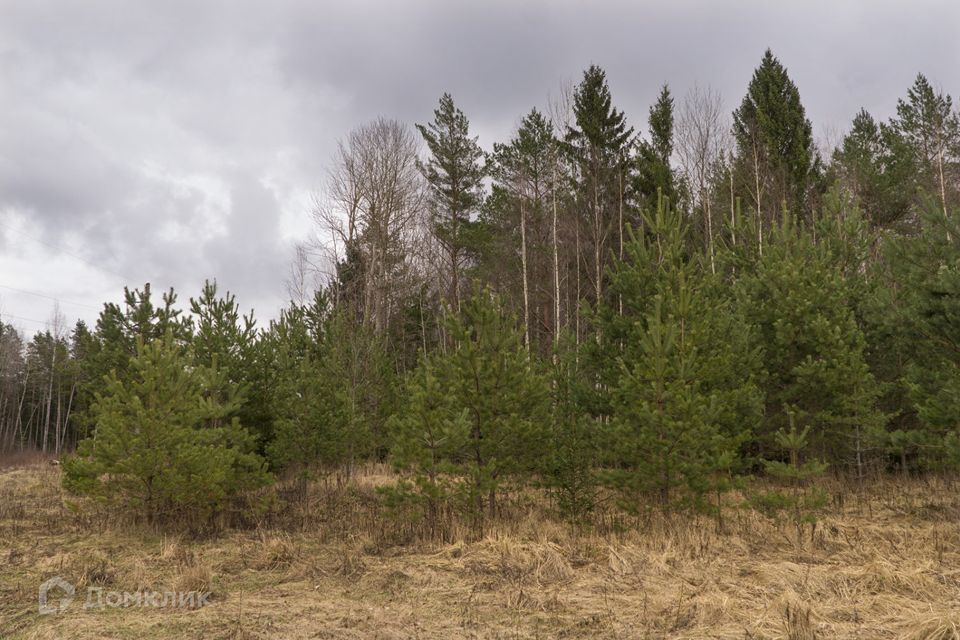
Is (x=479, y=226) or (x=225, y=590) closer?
(x=225, y=590)

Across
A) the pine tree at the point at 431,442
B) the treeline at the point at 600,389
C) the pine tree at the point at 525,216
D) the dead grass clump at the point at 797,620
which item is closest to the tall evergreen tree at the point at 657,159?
the treeline at the point at 600,389

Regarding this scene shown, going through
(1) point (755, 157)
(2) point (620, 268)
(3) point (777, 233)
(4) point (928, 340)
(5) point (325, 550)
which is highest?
(1) point (755, 157)

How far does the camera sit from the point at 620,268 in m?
11.0

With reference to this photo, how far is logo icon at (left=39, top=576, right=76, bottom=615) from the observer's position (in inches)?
245

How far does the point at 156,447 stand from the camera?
9.77 m

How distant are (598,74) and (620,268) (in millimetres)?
15129

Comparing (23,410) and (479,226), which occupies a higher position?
(479,226)

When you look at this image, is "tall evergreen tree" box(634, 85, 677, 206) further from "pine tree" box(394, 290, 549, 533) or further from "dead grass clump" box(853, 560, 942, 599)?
"dead grass clump" box(853, 560, 942, 599)

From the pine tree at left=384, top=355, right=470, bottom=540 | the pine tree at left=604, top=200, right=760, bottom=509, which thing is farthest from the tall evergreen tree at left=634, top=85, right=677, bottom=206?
the pine tree at left=384, top=355, right=470, bottom=540

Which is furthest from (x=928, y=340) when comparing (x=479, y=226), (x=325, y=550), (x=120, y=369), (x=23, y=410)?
(x=23, y=410)

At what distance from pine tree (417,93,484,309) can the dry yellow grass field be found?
1534 centimetres

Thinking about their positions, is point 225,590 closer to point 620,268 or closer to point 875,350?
point 620,268

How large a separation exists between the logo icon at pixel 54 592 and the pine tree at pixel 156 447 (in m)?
2.56

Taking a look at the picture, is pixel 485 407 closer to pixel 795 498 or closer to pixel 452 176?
pixel 795 498
